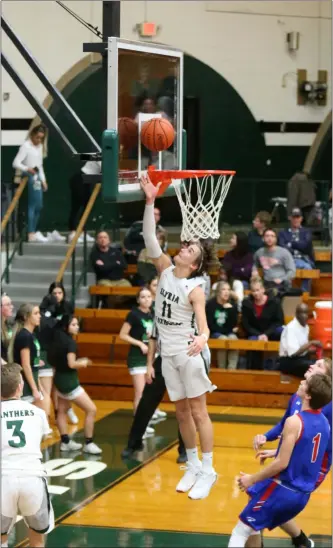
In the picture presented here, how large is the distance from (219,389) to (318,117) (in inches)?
259

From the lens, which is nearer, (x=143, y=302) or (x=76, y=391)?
(x=76, y=391)

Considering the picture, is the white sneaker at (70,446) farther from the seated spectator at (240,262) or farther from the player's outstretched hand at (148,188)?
the player's outstretched hand at (148,188)

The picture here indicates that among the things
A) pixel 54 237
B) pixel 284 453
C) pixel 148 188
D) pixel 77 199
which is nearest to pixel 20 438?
pixel 284 453

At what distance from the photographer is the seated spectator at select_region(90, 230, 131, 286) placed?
51.1 ft

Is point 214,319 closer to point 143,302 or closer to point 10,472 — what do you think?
point 143,302

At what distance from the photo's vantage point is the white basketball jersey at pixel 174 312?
7.61 m

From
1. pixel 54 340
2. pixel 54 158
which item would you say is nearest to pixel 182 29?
pixel 54 158

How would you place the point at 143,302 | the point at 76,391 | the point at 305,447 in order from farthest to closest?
the point at 143,302
the point at 76,391
the point at 305,447

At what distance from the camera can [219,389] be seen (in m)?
14.1

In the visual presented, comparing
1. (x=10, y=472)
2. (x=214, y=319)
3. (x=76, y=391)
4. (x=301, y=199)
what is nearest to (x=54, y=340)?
(x=76, y=391)

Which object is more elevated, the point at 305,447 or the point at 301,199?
the point at 301,199

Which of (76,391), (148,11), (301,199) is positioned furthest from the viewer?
(148,11)

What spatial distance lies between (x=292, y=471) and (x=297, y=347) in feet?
18.4

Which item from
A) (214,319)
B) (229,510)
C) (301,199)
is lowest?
(229,510)
